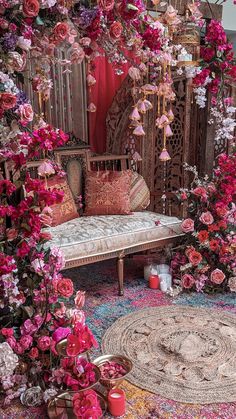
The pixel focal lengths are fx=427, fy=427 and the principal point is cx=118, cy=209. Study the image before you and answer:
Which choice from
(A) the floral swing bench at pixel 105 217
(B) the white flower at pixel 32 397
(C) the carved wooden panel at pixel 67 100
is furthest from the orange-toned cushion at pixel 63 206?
(B) the white flower at pixel 32 397

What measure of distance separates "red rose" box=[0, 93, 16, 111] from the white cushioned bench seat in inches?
55.3

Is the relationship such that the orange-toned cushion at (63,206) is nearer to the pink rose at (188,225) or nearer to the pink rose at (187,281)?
the pink rose at (188,225)

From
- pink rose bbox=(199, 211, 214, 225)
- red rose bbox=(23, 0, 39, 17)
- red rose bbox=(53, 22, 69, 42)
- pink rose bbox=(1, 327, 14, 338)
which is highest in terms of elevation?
red rose bbox=(23, 0, 39, 17)

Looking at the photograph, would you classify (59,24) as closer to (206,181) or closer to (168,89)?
→ (168,89)

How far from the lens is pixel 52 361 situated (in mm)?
2268

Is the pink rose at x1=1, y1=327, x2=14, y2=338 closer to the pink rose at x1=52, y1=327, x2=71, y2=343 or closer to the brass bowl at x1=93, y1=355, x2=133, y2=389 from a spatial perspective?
the pink rose at x1=52, y1=327, x2=71, y2=343

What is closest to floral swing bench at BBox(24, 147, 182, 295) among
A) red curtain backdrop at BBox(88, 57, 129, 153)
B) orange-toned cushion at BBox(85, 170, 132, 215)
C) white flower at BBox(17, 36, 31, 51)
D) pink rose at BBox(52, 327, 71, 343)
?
orange-toned cushion at BBox(85, 170, 132, 215)

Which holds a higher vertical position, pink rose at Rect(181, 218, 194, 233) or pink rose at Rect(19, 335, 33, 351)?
pink rose at Rect(181, 218, 194, 233)

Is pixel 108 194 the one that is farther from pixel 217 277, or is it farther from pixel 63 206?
pixel 217 277

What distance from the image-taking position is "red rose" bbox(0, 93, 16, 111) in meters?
1.81

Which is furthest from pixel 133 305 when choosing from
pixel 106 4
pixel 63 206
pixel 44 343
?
pixel 106 4

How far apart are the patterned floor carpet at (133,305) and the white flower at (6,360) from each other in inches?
9.0

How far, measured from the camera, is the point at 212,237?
138 inches

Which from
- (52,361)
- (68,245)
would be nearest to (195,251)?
(68,245)
